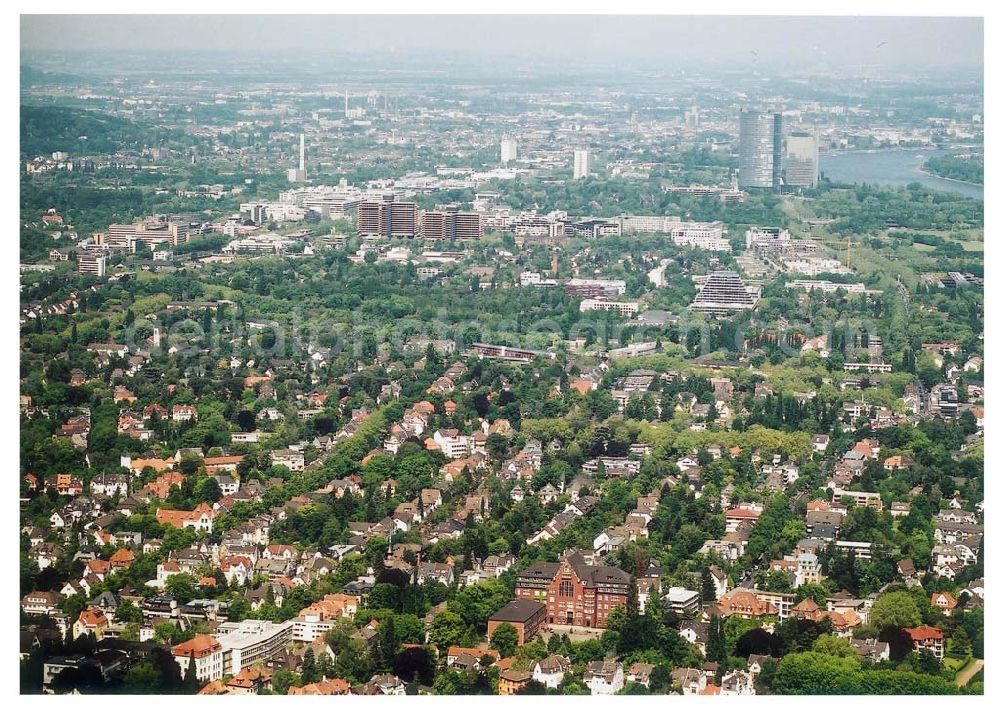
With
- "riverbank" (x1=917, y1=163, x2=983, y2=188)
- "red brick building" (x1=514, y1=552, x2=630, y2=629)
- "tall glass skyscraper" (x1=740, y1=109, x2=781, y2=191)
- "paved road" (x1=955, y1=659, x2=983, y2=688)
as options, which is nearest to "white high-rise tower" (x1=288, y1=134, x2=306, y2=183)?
"tall glass skyscraper" (x1=740, y1=109, x2=781, y2=191)

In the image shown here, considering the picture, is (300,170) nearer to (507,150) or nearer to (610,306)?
(507,150)

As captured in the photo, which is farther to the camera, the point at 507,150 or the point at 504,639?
the point at 507,150

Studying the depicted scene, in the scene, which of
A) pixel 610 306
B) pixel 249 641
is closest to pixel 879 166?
pixel 610 306

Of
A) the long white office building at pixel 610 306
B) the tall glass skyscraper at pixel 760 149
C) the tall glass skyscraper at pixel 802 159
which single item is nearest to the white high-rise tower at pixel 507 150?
the tall glass skyscraper at pixel 760 149

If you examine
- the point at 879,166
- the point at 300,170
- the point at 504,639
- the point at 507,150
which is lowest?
the point at 504,639

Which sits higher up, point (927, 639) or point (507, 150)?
point (507, 150)

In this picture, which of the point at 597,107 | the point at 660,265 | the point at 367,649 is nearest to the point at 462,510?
the point at 367,649
